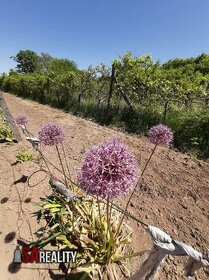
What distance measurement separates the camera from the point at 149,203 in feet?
15.7

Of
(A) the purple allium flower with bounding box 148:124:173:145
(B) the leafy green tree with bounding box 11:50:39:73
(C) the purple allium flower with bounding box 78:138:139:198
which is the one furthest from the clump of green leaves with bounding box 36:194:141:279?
(B) the leafy green tree with bounding box 11:50:39:73

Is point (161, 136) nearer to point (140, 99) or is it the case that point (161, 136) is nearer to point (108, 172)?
point (108, 172)

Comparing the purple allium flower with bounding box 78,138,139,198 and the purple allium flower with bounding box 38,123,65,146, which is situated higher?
the purple allium flower with bounding box 78,138,139,198

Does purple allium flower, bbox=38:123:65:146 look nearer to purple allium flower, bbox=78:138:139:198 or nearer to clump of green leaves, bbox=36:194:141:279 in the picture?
clump of green leaves, bbox=36:194:141:279

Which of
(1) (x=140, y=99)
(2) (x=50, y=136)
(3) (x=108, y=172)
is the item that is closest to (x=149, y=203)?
(2) (x=50, y=136)

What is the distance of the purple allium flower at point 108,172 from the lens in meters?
2.27

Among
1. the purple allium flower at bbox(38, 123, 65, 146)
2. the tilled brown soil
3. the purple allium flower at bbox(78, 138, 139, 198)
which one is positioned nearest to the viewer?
the purple allium flower at bbox(78, 138, 139, 198)

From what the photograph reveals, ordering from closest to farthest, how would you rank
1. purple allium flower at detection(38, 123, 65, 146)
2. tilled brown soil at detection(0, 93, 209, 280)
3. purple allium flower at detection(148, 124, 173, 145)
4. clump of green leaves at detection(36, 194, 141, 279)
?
clump of green leaves at detection(36, 194, 141, 279), tilled brown soil at detection(0, 93, 209, 280), purple allium flower at detection(148, 124, 173, 145), purple allium flower at detection(38, 123, 65, 146)

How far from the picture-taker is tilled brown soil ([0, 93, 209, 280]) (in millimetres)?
3400

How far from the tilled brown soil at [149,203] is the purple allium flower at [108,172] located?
1585 mm

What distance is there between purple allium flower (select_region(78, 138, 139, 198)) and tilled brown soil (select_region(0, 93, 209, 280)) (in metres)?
1.58

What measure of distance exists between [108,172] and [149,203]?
110 inches

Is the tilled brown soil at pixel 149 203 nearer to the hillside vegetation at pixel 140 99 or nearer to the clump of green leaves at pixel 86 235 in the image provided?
the clump of green leaves at pixel 86 235

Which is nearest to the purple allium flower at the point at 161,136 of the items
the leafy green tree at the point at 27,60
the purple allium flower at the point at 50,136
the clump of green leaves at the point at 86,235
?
the clump of green leaves at the point at 86,235
